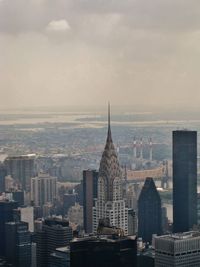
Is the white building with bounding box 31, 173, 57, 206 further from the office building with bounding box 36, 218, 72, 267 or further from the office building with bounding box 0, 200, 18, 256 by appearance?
the office building with bounding box 36, 218, 72, 267

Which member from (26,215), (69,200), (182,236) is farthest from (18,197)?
(182,236)

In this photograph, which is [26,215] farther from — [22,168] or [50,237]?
[50,237]

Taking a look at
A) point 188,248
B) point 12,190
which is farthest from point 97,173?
point 188,248

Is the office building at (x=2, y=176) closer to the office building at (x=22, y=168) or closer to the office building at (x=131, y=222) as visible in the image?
the office building at (x=22, y=168)

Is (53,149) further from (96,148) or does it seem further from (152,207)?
A: (152,207)

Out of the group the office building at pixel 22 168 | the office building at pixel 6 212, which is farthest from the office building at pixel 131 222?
the office building at pixel 6 212

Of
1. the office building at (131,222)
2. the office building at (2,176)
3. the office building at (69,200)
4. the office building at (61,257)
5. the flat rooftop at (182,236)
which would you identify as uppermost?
the office building at (2,176)

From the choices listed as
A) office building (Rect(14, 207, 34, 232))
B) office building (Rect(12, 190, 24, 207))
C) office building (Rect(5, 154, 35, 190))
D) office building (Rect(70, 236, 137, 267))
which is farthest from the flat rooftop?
office building (Rect(12, 190, 24, 207))
